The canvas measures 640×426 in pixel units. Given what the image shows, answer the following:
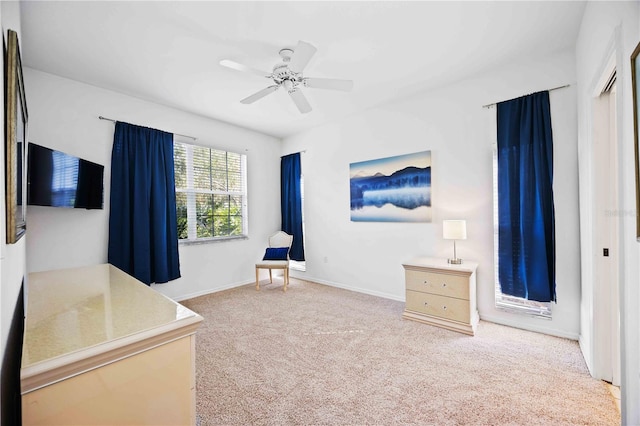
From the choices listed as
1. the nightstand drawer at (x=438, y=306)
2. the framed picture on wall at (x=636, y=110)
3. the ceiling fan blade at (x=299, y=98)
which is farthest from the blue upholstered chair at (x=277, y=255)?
the framed picture on wall at (x=636, y=110)

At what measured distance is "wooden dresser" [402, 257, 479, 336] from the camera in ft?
9.22

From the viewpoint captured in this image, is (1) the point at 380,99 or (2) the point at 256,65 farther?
(1) the point at 380,99

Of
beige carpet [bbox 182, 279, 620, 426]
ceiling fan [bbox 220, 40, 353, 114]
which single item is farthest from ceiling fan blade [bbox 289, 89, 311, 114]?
beige carpet [bbox 182, 279, 620, 426]

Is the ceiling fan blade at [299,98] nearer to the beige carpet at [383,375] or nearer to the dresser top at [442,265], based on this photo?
the dresser top at [442,265]

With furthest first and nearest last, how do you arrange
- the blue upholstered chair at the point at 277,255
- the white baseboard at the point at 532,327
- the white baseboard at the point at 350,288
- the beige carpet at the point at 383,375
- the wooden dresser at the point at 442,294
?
the blue upholstered chair at the point at 277,255
the white baseboard at the point at 350,288
the wooden dresser at the point at 442,294
the white baseboard at the point at 532,327
the beige carpet at the point at 383,375

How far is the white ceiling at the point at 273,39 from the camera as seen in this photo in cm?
207

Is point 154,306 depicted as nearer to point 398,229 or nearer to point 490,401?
point 490,401

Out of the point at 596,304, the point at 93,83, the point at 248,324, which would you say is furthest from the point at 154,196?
the point at 596,304

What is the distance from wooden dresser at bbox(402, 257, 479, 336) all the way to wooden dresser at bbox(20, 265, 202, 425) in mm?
2505

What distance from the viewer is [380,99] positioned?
3.74 m

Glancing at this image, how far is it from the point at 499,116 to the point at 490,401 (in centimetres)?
260

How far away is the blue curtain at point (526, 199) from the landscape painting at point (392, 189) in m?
0.85

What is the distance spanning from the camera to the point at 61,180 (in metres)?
2.54

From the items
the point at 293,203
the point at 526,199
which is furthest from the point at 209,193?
the point at 526,199
